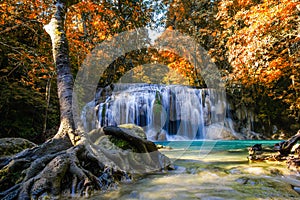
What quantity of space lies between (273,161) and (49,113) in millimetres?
9388

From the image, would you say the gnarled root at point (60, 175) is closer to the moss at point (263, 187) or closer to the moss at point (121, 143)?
the moss at point (121, 143)

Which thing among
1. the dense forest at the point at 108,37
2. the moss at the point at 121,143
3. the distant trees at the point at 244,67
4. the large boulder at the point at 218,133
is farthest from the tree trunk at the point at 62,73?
the large boulder at the point at 218,133

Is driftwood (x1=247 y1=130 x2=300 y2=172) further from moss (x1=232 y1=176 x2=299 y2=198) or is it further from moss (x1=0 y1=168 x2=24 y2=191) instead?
moss (x1=0 y1=168 x2=24 y2=191)

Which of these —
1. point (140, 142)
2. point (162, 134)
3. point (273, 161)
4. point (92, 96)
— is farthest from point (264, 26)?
point (92, 96)

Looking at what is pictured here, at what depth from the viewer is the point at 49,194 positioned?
238cm

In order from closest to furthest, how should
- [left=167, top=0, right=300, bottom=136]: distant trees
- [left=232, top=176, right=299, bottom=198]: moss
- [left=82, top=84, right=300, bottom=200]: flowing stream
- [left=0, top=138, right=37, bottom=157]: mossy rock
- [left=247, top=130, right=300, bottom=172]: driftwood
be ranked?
[left=232, top=176, right=299, bottom=198]: moss < [left=0, top=138, right=37, bottom=157]: mossy rock < [left=247, top=130, right=300, bottom=172]: driftwood < [left=82, top=84, right=300, bottom=200]: flowing stream < [left=167, top=0, right=300, bottom=136]: distant trees

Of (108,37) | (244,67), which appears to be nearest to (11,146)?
(108,37)

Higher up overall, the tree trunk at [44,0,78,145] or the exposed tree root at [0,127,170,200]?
the tree trunk at [44,0,78,145]

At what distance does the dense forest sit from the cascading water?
211cm

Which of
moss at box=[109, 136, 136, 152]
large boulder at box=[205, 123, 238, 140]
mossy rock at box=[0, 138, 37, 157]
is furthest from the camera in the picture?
large boulder at box=[205, 123, 238, 140]

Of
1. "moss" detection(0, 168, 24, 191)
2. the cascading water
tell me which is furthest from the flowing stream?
"moss" detection(0, 168, 24, 191)

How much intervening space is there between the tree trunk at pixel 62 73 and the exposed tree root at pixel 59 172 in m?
0.22

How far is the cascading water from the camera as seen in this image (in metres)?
13.8

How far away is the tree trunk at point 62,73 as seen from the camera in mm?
3480
